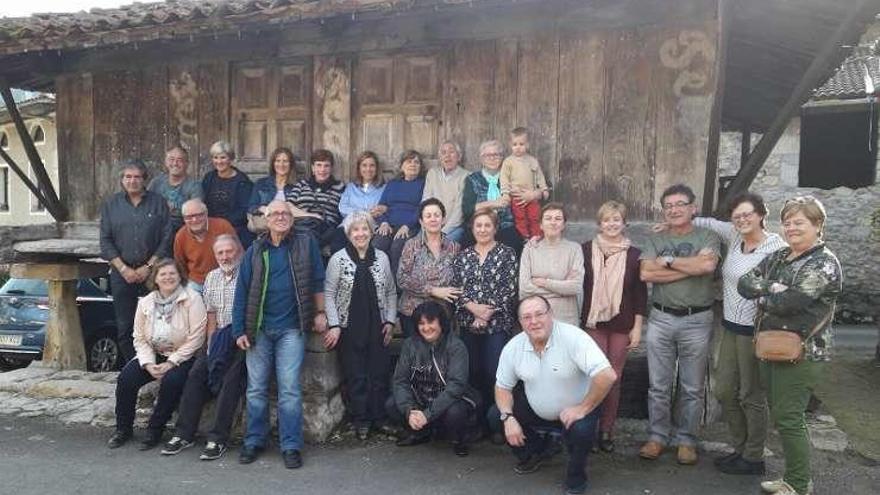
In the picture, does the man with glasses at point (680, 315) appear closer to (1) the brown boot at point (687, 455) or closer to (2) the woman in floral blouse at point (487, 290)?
(1) the brown boot at point (687, 455)

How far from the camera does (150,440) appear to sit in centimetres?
485

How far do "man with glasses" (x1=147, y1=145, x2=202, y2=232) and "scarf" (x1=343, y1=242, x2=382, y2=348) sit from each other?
77.1 inches

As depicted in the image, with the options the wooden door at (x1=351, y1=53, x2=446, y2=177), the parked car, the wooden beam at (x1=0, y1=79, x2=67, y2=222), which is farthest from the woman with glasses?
the parked car

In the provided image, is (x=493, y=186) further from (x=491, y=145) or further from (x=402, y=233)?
(x=402, y=233)

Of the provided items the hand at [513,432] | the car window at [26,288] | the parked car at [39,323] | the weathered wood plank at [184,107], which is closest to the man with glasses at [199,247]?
A: the weathered wood plank at [184,107]

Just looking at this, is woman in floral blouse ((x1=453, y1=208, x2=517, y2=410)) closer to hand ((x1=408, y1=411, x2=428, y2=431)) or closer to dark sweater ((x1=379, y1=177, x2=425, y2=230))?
hand ((x1=408, y1=411, x2=428, y2=431))

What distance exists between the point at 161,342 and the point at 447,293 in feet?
7.43

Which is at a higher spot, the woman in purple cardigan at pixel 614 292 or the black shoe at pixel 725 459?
the woman in purple cardigan at pixel 614 292

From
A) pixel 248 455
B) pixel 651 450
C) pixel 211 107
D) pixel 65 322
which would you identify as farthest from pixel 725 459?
pixel 65 322

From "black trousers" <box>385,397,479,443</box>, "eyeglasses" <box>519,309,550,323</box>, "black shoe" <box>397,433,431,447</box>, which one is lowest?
"black shoe" <box>397,433,431,447</box>

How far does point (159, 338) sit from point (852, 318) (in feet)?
41.8

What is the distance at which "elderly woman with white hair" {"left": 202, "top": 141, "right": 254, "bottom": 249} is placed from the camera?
19.1 ft

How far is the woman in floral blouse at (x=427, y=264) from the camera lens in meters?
4.79

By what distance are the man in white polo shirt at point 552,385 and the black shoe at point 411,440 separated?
2.78 ft
